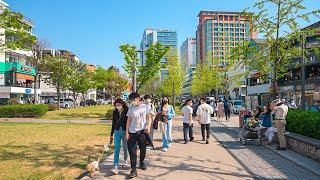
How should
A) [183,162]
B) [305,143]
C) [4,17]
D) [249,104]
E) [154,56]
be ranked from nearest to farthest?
1. [183,162]
2. [305,143]
3. [4,17]
4. [154,56]
5. [249,104]

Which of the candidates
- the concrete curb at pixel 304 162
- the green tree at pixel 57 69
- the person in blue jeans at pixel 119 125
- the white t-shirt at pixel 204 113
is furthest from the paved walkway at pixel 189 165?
the green tree at pixel 57 69

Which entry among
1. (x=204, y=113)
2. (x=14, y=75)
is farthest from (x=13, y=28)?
(x=14, y=75)

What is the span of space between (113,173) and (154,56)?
25071 millimetres

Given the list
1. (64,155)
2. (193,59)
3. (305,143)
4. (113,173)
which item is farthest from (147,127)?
(193,59)

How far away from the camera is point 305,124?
12578mm

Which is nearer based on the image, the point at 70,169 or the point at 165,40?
the point at 70,169

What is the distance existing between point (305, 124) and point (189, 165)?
14.9ft

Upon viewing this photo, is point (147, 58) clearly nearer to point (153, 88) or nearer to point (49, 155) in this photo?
point (49, 155)

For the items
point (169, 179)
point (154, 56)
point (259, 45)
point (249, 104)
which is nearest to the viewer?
point (169, 179)

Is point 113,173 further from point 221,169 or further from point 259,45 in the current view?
point 259,45

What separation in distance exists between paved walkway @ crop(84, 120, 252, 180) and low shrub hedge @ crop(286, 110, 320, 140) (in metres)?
2.47

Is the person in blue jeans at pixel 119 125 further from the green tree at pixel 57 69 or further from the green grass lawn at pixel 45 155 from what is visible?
the green tree at pixel 57 69

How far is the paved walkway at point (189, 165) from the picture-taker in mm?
8836

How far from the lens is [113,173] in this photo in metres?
9.02
